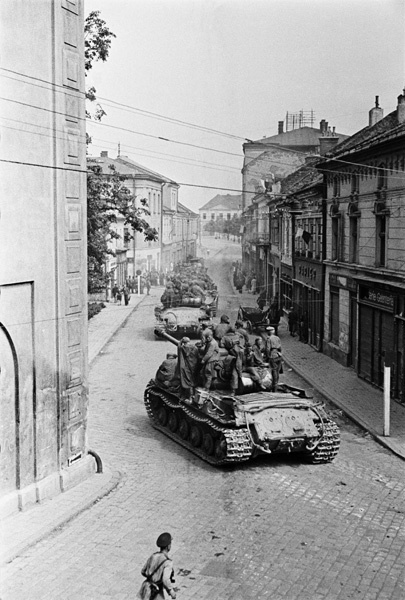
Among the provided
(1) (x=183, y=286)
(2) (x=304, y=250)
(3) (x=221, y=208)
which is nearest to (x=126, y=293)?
(1) (x=183, y=286)

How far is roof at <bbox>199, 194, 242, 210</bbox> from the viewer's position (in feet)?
78.1

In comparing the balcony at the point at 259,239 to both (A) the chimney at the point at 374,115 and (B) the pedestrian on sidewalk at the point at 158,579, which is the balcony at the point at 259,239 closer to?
(A) the chimney at the point at 374,115

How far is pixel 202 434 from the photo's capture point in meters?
13.4

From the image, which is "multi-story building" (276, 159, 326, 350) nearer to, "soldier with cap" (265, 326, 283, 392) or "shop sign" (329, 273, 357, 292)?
"shop sign" (329, 273, 357, 292)

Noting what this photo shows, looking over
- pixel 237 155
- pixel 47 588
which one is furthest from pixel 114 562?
pixel 237 155

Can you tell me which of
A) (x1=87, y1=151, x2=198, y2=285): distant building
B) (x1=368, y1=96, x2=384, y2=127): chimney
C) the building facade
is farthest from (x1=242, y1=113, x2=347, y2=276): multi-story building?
the building facade

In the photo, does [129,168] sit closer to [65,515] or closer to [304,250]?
[304,250]

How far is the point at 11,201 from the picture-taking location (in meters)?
10.2

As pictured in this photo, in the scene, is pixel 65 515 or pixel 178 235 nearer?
pixel 65 515

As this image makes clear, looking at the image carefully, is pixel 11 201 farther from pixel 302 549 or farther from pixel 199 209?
pixel 199 209

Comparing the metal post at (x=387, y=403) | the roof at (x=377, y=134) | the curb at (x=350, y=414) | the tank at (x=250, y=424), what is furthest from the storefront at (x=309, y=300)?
the tank at (x=250, y=424)

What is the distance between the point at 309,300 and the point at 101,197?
8.51m

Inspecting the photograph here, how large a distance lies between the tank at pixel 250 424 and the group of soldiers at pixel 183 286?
12.5m

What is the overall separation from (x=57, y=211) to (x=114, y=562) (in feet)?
16.1
